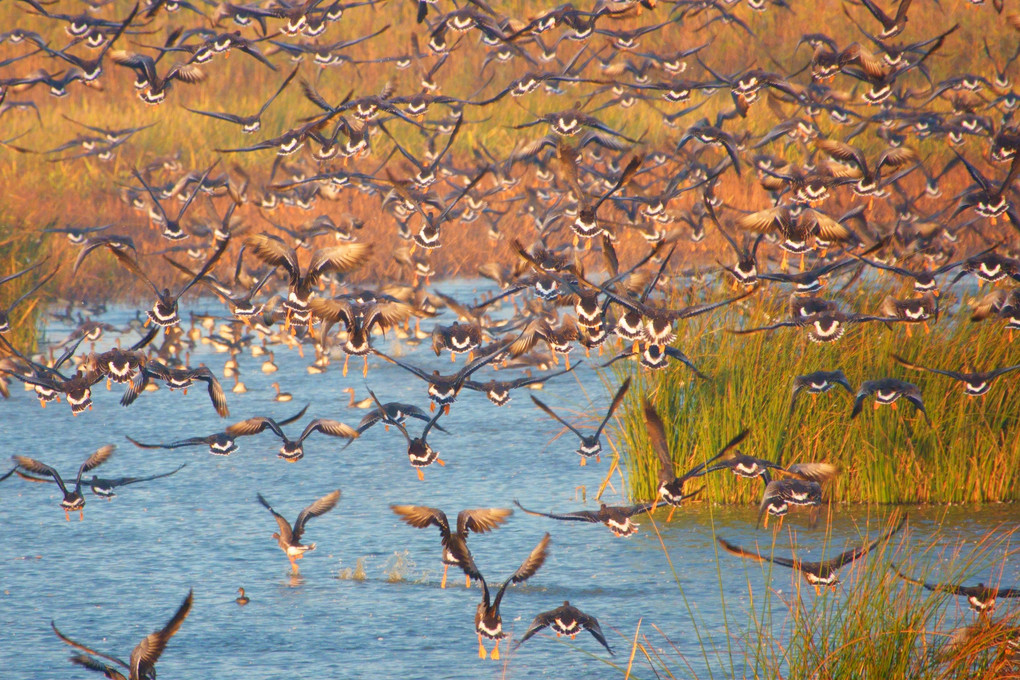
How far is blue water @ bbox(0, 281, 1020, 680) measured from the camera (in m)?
7.40

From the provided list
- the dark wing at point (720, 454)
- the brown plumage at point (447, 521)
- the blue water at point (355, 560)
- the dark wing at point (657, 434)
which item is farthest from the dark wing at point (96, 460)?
the dark wing at point (720, 454)

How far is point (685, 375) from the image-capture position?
33.7ft

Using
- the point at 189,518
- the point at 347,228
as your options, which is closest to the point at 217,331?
the point at 347,228

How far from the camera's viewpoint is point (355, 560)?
30.2 feet

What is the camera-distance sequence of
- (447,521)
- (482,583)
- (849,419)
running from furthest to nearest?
1. (849,419)
2. (447,521)
3. (482,583)

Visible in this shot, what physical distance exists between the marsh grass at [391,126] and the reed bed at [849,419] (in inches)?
215

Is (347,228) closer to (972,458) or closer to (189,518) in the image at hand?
(189,518)

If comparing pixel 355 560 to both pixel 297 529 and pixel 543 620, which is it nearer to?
pixel 297 529

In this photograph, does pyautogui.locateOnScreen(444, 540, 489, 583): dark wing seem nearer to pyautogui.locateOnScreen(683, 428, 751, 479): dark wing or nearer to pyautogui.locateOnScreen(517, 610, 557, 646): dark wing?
pyautogui.locateOnScreen(517, 610, 557, 646): dark wing

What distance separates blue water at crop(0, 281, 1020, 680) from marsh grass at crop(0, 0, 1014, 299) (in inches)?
168

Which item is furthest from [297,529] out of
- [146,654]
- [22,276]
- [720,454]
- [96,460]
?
[22,276]

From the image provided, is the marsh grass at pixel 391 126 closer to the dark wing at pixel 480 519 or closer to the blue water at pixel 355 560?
the blue water at pixel 355 560

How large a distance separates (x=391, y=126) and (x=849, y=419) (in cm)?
2113

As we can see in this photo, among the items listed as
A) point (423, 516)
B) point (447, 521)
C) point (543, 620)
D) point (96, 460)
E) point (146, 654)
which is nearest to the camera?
point (146, 654)
